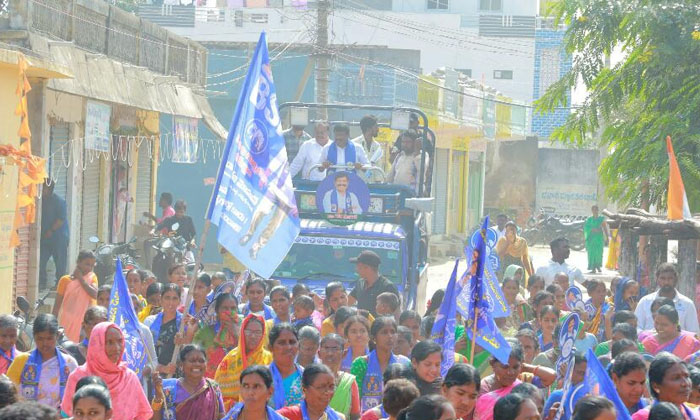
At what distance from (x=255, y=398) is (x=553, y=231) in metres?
34.4

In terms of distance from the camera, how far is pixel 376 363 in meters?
7.96

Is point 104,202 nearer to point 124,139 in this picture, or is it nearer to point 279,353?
point 124,139

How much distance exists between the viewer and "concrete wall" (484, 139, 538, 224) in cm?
4581

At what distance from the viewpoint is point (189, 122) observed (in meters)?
22.8

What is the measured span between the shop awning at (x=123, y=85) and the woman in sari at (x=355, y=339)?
7185 mm

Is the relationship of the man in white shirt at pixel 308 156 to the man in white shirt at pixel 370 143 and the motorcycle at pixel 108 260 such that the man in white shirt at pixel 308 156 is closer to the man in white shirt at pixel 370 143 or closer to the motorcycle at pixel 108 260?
the man in white shirt at pixel 370 143

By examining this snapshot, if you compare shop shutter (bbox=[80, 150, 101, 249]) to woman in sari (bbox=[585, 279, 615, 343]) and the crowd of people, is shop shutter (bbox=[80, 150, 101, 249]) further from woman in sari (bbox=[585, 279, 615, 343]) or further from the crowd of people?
woman in sari (bbox=[585, 279, 615, 343])

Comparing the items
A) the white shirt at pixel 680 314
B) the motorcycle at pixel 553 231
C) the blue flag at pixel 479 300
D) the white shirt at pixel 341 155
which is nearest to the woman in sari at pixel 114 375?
the blue flag at pixel 479 300

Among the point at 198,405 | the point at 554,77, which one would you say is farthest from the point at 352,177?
the point at 554,77

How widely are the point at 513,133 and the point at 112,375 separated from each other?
1552 inches

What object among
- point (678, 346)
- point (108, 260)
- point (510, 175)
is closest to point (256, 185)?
point (678, 346)

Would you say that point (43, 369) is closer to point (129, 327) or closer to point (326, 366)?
point (129, 327)

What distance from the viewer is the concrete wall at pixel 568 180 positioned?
45.5 m

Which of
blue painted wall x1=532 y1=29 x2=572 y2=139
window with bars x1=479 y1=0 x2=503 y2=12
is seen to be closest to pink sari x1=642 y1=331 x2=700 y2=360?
blue painted wall x1=532 y1=29 x2=572 y2=139
